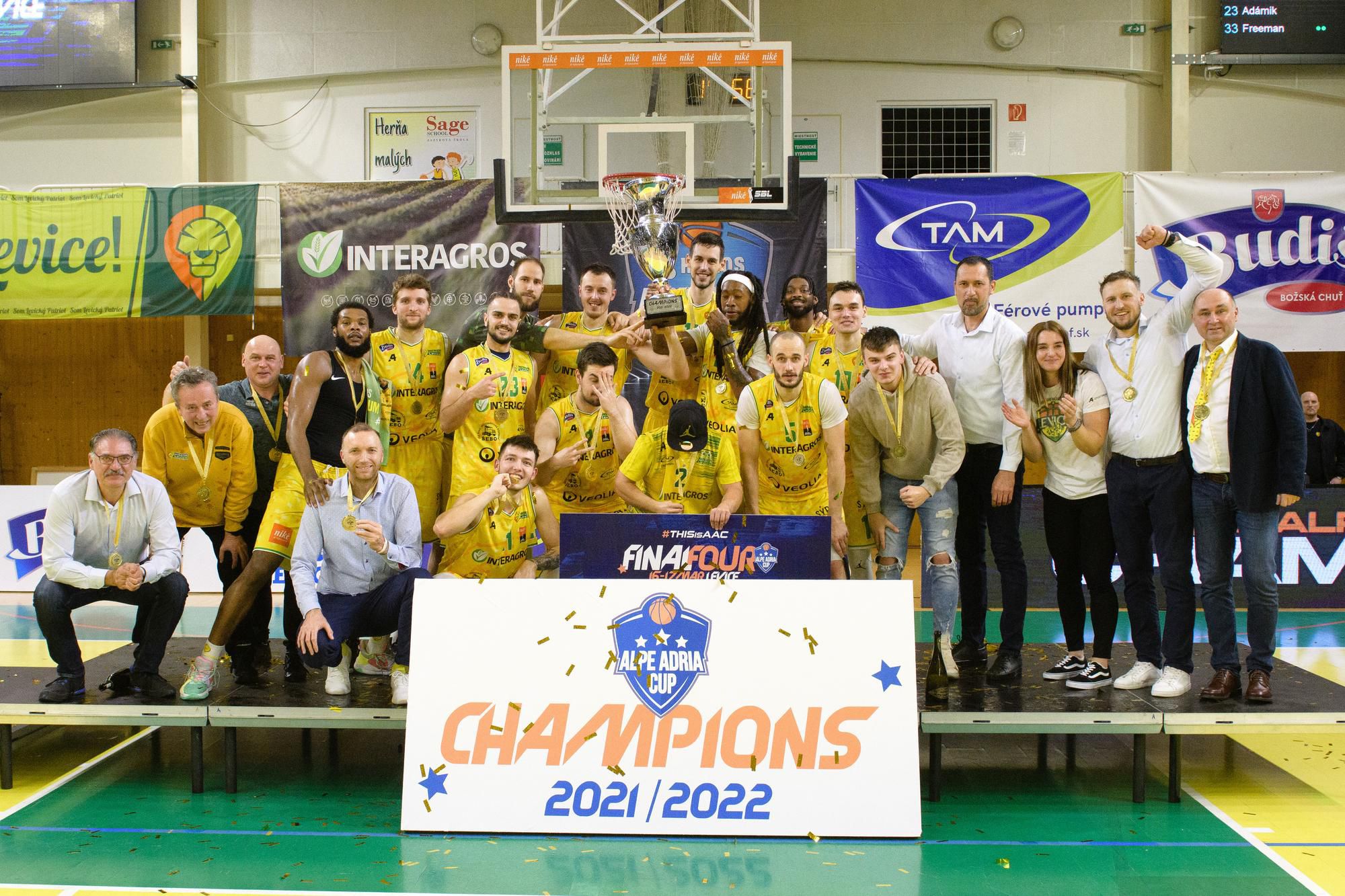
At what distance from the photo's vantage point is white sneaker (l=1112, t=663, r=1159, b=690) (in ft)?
17.3

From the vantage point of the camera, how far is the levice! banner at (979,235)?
1157 cm

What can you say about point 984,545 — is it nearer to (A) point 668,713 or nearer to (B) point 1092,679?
(B) point 1092,679

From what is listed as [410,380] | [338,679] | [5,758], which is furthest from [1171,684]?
[5,758]

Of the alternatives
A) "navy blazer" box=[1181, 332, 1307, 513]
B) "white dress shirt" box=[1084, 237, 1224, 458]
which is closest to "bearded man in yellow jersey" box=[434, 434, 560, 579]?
"white dress shirt" box=[1084, 237, 1224, 458]

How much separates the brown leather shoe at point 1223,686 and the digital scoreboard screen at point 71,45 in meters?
14.1

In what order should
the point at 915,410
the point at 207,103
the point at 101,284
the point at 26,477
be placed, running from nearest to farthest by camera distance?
the point at 915,410, the point at 101,284, the point at 207,103, the point at 26,477

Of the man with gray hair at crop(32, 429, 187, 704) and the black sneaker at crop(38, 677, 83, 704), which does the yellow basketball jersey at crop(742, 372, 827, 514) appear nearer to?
the man with gray hair at crop(32, 429, 187, 704)

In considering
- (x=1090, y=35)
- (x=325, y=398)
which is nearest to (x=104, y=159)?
(x=325, y=398)

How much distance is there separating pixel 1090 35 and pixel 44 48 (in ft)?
44.0

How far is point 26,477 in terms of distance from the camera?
15.6m

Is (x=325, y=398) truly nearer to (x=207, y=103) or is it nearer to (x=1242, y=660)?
(x=1242, y=660)

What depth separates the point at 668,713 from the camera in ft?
14.5

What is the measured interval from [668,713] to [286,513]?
243 cm

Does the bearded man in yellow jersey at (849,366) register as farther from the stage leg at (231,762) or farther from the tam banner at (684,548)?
the stage leg at (231,762)
